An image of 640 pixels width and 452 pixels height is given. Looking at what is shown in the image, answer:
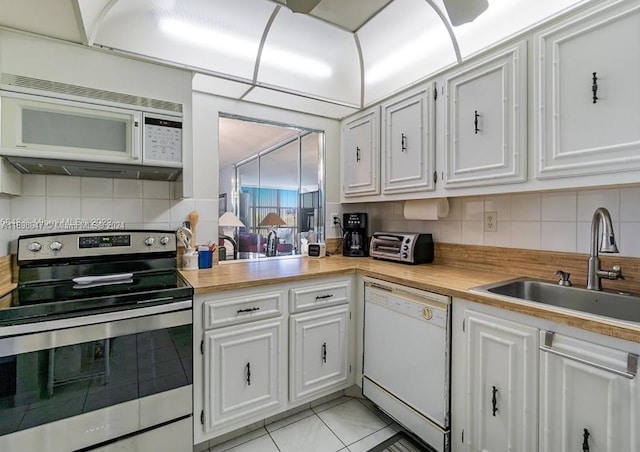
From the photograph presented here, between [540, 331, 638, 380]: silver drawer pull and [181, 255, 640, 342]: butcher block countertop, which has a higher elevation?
[181, 255, 640, 342]: butcher block countertop

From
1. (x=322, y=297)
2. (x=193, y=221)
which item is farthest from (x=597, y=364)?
(x=193, y=221)

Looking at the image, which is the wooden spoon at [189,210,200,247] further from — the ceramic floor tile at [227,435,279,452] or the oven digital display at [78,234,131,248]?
the ceramic floor tile at [227,435,279,452]

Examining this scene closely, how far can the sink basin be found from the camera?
1310mm

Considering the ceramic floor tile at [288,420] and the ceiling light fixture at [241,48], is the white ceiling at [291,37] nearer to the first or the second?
the ceiling light fixture at [241,48]

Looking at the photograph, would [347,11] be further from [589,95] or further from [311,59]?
[589,95]

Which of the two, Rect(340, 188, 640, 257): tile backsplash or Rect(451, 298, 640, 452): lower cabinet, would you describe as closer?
Rect(451, 298, 640, 452): lower cabinet

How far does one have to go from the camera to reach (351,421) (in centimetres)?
187

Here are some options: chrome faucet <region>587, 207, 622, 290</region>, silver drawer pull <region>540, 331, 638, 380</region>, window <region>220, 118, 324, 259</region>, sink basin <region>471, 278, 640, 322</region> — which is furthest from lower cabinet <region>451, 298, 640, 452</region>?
window <region>220, 118, 324, 259</region>

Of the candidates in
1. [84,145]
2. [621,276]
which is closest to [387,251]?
[621,276]

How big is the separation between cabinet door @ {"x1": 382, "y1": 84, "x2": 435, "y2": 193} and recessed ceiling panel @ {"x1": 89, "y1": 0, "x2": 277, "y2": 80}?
3.39 ft

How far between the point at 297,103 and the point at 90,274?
5.90ft

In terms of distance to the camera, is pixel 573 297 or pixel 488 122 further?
pixel 488 122

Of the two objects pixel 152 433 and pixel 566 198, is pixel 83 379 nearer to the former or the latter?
pixel 152 433

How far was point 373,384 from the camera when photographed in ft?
6.32
